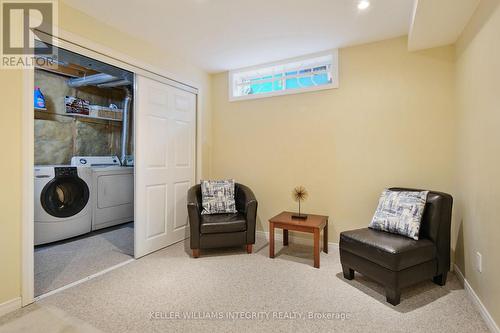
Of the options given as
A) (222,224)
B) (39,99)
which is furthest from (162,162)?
(39,99)

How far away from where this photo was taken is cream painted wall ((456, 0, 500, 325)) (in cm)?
161

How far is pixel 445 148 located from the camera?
2533 mm

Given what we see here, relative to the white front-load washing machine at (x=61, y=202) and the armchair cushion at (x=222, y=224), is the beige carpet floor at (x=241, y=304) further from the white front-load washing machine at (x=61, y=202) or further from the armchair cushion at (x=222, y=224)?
the white front-load washing machine at (x=61, y=202)

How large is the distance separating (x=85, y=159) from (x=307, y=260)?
12.4 ft

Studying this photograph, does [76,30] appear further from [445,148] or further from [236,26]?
[445,148]

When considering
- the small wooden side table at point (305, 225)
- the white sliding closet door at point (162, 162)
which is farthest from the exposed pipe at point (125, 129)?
the small wooden side table at point (305, 225)

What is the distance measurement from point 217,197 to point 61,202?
2.18 m

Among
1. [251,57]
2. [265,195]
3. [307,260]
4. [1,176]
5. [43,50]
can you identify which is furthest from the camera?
[265,195]

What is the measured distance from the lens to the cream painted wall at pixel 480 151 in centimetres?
161

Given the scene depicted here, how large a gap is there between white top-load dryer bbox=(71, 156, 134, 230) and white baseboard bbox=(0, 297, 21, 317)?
1.99 meters

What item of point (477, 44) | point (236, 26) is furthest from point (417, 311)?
point (236, 26)

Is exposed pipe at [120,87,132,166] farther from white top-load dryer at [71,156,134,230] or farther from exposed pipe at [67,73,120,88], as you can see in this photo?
exposed pipe at [67,73,120,88]

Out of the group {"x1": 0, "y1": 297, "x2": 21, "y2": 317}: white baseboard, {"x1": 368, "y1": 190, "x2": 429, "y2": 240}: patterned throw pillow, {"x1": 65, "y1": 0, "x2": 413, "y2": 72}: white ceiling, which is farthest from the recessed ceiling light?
{"x1": 0, "y1": 297, "x2": 21, "y2": 317}: white baseboard

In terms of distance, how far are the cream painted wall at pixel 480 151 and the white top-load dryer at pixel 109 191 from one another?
14.8 ft
